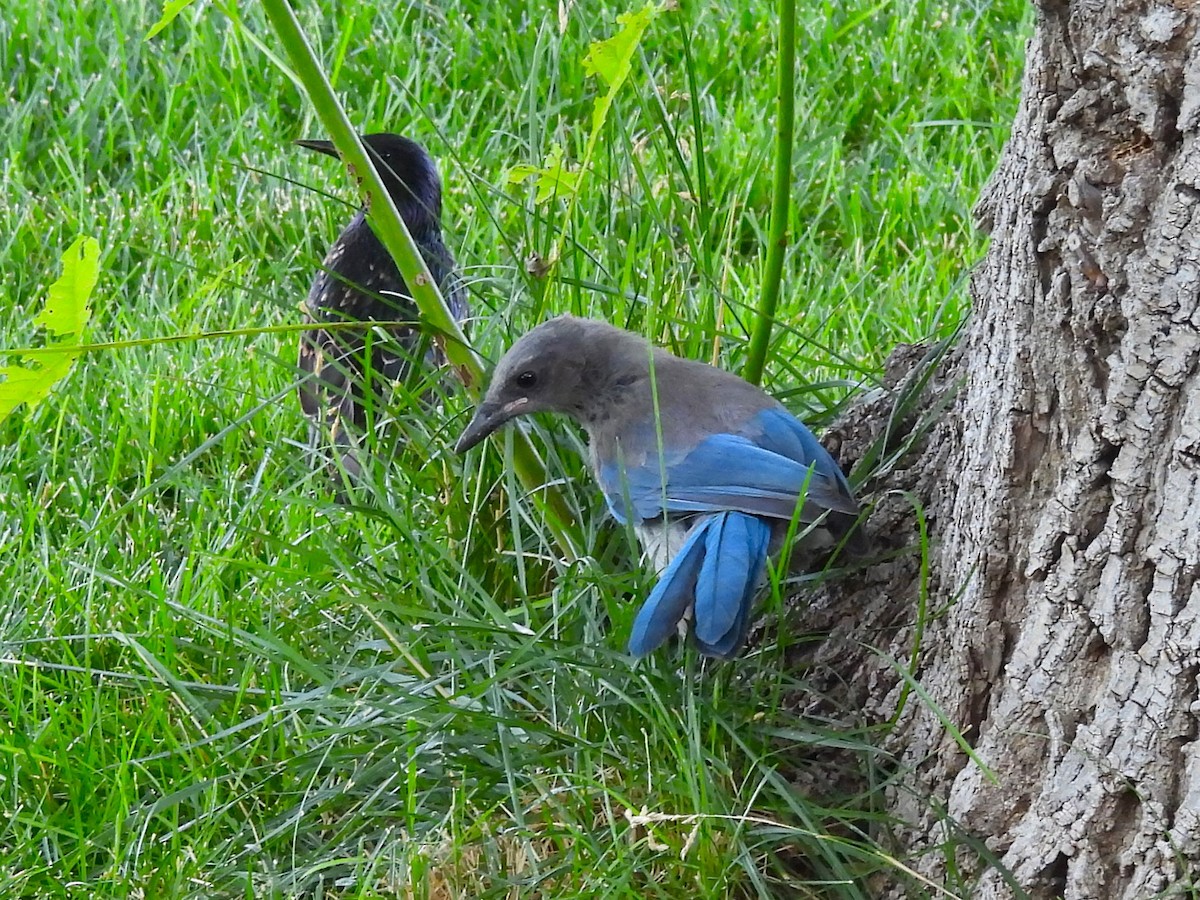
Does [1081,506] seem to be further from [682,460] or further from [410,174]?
[410,174]

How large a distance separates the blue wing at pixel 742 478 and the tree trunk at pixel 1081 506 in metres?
0.26

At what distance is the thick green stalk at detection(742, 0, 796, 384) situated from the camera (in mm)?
2158

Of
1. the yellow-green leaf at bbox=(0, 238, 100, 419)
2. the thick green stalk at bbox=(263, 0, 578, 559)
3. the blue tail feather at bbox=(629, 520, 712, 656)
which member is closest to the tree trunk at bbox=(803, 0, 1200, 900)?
the blue tail feather at bbox=(629, 520, 712, 656)

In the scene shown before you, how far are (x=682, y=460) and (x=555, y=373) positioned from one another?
28 centimetres

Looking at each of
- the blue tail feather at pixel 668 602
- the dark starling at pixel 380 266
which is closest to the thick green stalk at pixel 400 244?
the blue tail feather at pixel 668 602

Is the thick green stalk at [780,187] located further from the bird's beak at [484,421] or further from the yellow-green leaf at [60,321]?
the yellow-green leaf at [60,321]

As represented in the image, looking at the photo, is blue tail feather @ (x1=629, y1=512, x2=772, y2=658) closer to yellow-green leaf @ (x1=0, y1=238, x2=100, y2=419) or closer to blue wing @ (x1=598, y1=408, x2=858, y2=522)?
blue wing @ (x1=598, y1=408, x2=858, y2=522)

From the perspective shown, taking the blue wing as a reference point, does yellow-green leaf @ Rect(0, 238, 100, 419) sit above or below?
above

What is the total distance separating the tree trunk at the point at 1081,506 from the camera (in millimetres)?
1712

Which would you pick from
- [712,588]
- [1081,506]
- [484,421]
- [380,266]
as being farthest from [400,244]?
[380,266]

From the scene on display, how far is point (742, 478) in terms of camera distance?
2426 millimetres

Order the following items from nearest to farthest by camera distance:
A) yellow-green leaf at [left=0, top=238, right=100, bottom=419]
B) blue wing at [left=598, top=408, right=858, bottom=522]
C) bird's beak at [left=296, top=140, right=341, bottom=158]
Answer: yellow-green leaf at [left=0, top=238, right=100, bottom=419], blue wing at [left=598, top=408, right=858, bottom=522], bird's beak at [left=296, top=140, right=341, bottom=158]

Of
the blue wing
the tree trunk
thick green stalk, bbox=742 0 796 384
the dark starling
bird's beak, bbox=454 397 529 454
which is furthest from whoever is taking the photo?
the dark starling

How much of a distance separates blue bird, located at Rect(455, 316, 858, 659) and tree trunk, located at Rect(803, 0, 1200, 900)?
26 cm
